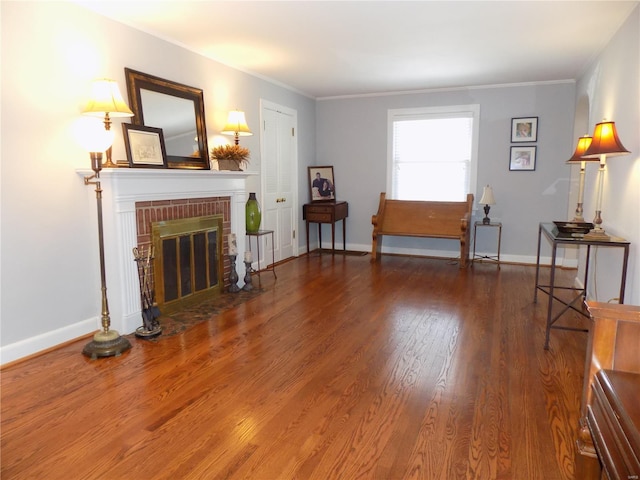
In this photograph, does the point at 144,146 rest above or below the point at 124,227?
above

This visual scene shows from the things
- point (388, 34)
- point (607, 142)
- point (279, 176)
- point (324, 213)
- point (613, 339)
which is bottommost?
point (613, 339)

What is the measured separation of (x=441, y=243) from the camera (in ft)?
20.3

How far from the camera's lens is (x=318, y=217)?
6199 millimetres

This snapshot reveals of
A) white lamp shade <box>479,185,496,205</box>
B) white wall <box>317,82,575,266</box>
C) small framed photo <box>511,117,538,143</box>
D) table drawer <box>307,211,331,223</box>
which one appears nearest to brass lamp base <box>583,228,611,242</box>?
white lamp shade <box>479,185,496,205</box>

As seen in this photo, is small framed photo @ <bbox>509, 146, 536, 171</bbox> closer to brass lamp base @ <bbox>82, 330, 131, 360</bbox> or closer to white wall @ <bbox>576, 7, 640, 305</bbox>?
white wall @ <bbox>576, 7, 640, 305</bbox>

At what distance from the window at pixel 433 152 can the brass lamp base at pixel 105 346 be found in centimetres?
441

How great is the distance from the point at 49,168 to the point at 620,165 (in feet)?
12.8

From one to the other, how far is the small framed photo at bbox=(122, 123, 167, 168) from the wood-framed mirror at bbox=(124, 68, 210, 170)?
10cm

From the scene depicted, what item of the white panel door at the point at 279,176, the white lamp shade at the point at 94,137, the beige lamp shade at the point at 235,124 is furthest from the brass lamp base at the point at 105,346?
the white panel door at the point at 279,176

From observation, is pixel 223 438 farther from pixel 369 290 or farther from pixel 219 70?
pixel 219 70

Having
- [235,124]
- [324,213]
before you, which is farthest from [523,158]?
[235,124]

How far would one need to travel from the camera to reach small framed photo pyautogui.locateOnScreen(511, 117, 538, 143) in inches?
219

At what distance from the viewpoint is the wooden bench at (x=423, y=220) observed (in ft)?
18.6

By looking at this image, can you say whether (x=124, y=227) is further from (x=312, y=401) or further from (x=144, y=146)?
(x=312, y=401)
